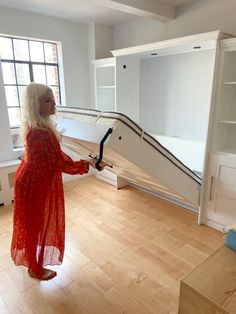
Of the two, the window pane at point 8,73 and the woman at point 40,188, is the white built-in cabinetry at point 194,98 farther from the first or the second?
the woman at point 40,188

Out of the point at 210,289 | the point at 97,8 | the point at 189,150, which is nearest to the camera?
the point at 210,289

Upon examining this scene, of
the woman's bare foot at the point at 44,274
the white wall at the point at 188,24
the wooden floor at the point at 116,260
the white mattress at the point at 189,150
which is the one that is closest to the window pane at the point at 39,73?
the white wall at the point at 188,24

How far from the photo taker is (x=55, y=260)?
187cm

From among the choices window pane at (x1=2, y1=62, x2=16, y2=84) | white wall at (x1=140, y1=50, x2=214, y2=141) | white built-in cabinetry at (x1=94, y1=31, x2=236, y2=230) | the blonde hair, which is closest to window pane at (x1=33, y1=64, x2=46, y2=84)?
window pane at (x1=2, y1=62, x2=16, y2=84)

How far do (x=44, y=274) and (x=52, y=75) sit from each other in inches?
115

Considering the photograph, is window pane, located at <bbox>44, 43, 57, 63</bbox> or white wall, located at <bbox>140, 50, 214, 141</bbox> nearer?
white wall, located at <bbox>140, 50, 214, 141</bbox>

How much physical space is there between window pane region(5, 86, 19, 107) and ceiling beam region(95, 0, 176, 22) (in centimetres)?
179

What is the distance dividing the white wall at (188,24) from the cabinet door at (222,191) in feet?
4.40

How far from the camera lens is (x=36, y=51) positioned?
3.45 meters

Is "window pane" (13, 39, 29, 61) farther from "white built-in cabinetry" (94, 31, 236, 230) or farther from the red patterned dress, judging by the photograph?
the red patterned dress

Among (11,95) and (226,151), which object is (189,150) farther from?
(11,95)

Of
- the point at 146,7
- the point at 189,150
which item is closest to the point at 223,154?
the point at 189,150

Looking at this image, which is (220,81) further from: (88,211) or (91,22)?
(91,22)

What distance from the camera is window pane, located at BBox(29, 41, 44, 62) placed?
340cm
